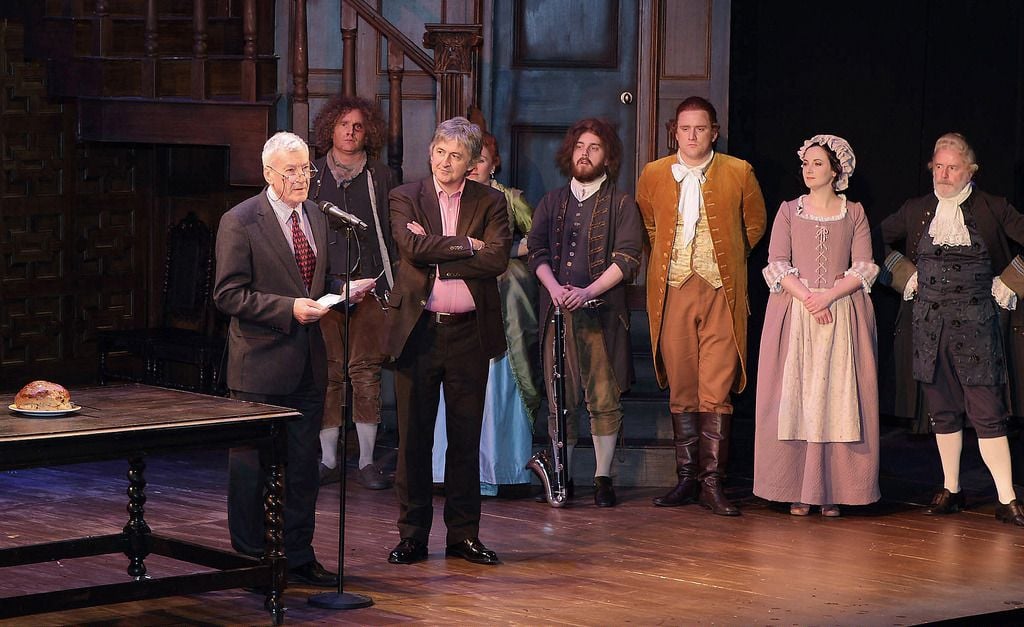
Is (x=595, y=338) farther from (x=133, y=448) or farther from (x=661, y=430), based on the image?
(x=133, y=448)

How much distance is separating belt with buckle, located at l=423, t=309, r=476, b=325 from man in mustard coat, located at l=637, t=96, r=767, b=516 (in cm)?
138

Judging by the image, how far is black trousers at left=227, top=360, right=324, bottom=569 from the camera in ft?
16.7

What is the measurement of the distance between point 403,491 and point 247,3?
3.01 meters

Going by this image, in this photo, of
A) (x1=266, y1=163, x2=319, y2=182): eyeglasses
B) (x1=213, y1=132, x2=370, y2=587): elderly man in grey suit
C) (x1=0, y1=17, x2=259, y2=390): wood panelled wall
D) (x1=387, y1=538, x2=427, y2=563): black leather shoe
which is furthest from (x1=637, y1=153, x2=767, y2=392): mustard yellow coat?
(x1=0, y1=17, x2=259, y2=390): wood panelled wall

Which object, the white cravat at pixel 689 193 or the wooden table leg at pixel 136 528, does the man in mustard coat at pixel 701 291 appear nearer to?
the white cravat at pixel 689 193

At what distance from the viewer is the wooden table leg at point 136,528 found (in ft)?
17.0

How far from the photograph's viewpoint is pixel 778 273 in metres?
6.57

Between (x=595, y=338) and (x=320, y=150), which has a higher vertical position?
(x=320, y=150)

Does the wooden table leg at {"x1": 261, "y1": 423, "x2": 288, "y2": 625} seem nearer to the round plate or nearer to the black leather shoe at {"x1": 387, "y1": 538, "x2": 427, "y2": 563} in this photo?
the round plate

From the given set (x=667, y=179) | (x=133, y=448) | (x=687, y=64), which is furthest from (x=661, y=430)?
(x=133, y=448)

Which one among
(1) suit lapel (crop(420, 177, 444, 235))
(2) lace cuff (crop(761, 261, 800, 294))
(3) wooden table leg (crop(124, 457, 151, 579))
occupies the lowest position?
(3) wooden table leg (crop(124, 457, 151, 579))

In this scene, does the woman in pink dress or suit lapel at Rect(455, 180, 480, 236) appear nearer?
suit lapel at Rect(455, 180, 480, 236)

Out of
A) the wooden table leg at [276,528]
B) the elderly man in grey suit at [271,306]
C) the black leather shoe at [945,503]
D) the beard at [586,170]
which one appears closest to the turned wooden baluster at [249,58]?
the beard at [586,170]

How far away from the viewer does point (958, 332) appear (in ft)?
21.5
